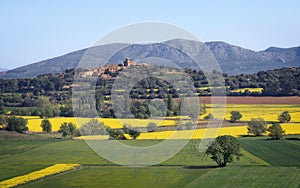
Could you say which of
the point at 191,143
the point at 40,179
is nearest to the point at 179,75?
the point at 191,143

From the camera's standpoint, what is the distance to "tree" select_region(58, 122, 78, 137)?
62.5 m

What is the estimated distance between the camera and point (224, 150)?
41.7m

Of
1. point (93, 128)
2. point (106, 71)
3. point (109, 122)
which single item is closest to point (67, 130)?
point (93, 128)

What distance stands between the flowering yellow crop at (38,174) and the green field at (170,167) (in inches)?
28.3

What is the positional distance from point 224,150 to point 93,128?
75.3 ft

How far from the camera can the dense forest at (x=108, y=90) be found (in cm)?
7400

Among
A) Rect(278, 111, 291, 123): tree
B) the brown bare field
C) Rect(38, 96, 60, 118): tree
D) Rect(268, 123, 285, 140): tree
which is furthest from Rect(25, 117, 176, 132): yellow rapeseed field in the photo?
the brown bare field

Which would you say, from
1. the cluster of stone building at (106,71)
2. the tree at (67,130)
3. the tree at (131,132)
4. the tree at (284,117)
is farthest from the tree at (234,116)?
the cluster of stone building at (106,71)

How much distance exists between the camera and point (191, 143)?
52.4 metres

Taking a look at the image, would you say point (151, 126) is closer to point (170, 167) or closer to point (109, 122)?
point (109, 122)

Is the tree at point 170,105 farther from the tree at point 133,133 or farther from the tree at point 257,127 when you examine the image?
the tree at point 257,127

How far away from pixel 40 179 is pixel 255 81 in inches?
2970

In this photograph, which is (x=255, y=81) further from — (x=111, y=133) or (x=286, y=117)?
(x=111, y=133)

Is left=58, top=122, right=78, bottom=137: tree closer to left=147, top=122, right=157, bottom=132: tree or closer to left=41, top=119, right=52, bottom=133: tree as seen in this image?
left=41, top=119, right=52, bottom=133: tree
